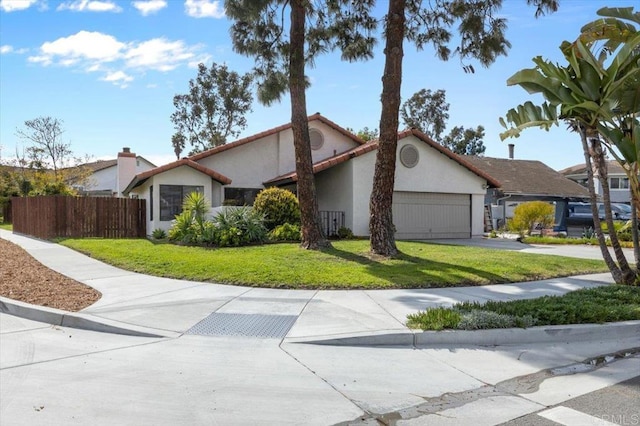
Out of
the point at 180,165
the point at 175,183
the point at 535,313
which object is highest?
the point at 180,165

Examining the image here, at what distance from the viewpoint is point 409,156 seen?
20.3 meters

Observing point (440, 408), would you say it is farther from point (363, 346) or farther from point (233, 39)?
point (233, 39)

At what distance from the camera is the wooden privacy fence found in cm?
1928

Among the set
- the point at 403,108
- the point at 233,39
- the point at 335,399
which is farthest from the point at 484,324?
the point at 403,108

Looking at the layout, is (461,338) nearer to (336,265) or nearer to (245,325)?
(245,325)

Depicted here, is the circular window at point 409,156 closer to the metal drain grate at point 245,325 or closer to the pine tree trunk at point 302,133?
the pine tree trunk at point 302,133

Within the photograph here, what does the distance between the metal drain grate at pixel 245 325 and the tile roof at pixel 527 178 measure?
2850cm

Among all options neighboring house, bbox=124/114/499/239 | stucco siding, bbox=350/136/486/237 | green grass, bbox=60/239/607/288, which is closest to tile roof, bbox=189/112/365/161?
neighboring house, bbox=124/114/499/239

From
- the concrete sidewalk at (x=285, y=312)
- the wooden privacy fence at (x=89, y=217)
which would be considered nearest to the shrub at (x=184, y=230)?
the wooden privacy fence at (x=89, y=217)

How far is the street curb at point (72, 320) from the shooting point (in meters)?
6.15

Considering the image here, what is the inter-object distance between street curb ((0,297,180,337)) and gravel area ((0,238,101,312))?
237mm

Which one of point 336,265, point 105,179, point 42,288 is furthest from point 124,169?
point 105,179

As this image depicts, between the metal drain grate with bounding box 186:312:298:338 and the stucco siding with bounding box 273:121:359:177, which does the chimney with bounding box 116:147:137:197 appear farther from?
the metal drain grate with bounding box 186:312:298:338

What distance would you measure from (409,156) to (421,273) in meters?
10.9
